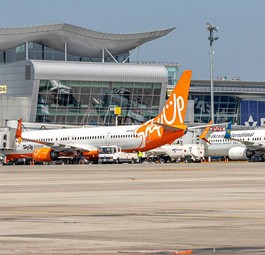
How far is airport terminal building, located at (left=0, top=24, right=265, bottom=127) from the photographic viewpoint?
156875 millimetres

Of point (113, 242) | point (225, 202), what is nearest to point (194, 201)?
point (225, 202)

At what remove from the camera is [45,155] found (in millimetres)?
109750

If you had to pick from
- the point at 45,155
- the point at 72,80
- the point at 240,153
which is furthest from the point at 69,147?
the point at 72,80

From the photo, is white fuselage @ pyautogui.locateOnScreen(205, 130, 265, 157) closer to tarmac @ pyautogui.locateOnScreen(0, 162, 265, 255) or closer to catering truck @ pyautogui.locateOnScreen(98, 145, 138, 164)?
catering truck @ pyautogui.locateOnScreen(98, 145, 138, 164)

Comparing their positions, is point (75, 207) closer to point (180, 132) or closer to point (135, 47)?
point (180, 132)

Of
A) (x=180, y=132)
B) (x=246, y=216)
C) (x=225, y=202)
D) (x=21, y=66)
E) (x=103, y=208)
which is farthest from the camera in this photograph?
(x=21, y=66)

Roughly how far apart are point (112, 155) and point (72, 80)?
52.7 meters

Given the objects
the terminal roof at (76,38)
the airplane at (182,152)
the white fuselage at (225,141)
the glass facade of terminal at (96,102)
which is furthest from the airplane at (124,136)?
the terminal roof at (76,38)

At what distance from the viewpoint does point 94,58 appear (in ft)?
600

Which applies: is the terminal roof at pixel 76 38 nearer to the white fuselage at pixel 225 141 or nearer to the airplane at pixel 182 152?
the airplane at pixel 182 152

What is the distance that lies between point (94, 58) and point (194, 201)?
152864mm

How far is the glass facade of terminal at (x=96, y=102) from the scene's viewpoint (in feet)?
518

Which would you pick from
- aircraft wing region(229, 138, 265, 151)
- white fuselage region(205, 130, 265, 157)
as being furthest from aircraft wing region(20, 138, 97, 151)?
white fuselage region(205, 130, 265, 157)

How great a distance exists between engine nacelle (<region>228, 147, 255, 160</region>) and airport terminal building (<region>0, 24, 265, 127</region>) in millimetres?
43700
